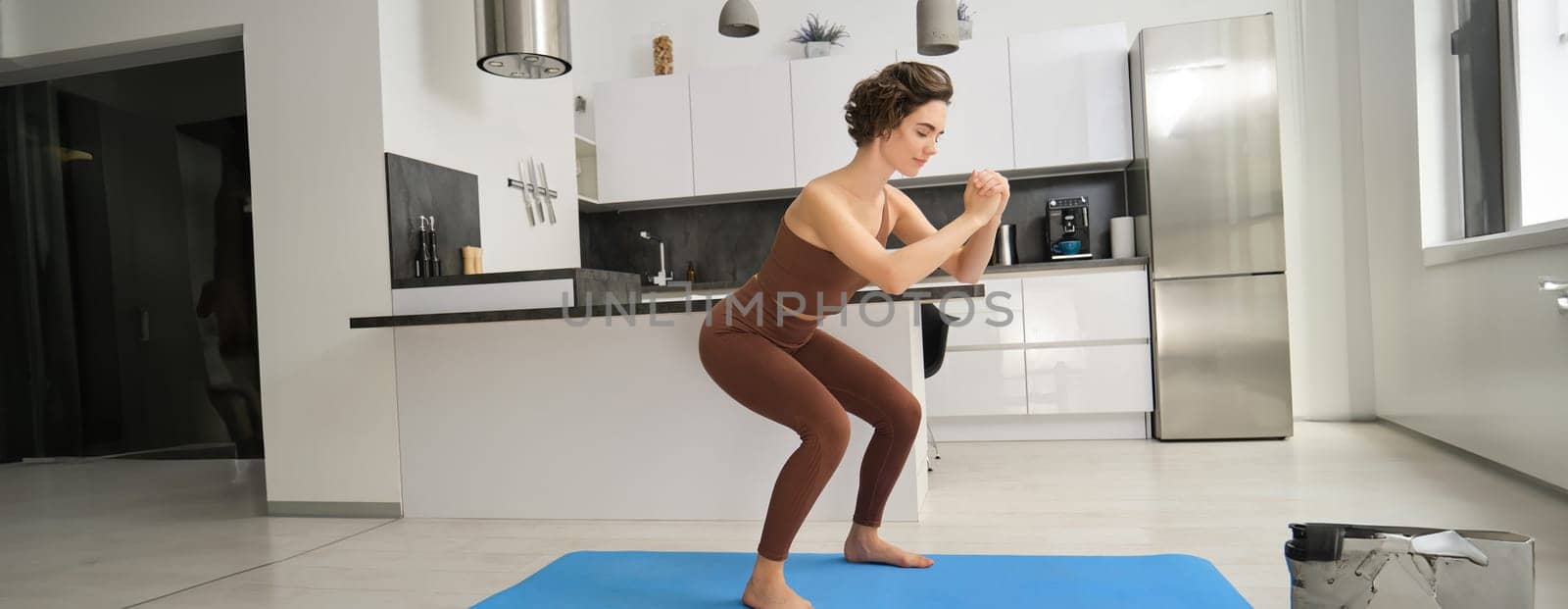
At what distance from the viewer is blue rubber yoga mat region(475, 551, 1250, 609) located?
2031 millimetres

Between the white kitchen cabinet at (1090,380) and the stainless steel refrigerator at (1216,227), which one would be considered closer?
the stainless steel refrigerator at (1216,227)

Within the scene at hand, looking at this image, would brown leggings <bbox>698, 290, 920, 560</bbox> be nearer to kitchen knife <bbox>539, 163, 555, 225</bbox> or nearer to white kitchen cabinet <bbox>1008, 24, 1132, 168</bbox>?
kitchen knife <bbox>539, 163, 555, 225</bbox>

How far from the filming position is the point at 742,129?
5395mm

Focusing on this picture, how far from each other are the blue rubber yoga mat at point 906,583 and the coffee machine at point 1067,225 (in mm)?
3107

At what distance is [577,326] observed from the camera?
327 centimetres

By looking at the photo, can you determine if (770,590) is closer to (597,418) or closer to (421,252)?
(597,418)

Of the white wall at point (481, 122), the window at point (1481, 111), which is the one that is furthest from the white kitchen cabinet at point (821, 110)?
the window at point (1481, 111)

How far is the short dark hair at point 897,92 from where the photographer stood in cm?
198

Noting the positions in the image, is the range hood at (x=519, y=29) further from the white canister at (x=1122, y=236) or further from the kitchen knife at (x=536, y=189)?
the white canister at (x=1122, y=236)

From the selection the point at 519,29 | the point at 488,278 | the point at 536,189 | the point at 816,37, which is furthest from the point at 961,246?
the point at 816,37

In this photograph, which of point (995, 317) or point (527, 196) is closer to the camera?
point (527, 196)

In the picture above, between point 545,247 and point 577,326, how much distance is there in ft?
5.39

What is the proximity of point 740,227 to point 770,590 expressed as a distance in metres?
4.04

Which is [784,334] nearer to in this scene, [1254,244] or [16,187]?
[1254,244]
